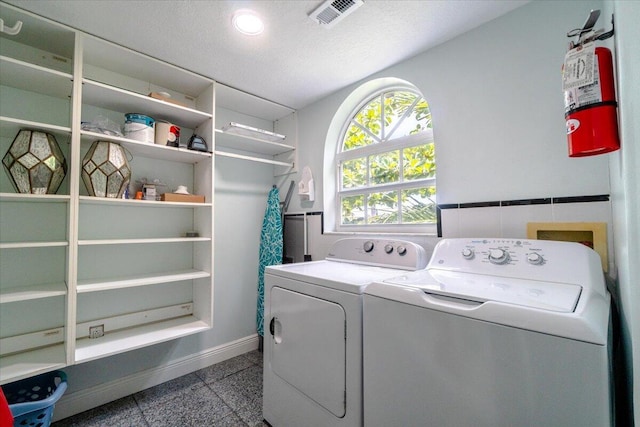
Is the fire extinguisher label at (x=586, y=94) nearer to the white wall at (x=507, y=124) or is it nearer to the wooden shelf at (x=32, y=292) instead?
the white wall at (x=507, y=124)

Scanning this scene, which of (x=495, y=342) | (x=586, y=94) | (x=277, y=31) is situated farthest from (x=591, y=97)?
(x=277, y=31)

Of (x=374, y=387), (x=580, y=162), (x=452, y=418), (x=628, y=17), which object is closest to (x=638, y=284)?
(x=628, y=17)

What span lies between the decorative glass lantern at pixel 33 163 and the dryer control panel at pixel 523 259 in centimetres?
216

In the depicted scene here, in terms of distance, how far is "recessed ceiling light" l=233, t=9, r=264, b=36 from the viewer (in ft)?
4.78

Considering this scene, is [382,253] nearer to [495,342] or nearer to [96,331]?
[495,342]

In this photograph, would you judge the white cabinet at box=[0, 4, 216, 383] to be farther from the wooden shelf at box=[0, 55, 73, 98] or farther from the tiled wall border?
the tiled wall border

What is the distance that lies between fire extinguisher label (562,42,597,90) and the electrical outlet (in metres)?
A: 2.77

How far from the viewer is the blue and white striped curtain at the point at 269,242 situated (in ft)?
8.44

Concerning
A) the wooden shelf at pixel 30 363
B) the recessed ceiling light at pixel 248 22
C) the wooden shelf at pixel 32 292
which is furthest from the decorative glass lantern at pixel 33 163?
the recessed ceiling light at pixel 248 22

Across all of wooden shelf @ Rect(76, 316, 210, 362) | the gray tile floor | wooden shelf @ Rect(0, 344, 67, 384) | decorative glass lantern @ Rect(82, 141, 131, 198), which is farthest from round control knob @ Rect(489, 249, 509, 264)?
wooden shelf @ Rect(0, 344, 67, 384)

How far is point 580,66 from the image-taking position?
774 millimetres

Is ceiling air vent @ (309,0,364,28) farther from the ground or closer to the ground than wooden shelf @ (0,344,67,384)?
farther from the ground

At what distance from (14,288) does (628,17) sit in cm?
273

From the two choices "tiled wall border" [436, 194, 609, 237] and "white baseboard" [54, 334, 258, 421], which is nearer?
"tiled wall border" [436, 194, 609, 237]
